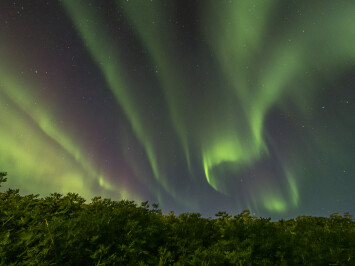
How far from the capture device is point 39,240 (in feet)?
12.4

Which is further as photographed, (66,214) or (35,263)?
(66,214)

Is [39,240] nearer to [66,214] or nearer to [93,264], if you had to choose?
[93,264]

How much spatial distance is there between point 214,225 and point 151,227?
2.14 metres

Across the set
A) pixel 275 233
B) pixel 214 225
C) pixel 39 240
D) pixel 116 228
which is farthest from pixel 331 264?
pixel 39 240

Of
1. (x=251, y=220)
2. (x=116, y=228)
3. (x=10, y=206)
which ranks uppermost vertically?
(x=251, y=220)

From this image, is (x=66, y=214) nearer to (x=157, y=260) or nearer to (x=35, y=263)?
(x=35, y=263)

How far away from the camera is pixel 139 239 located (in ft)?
14.8

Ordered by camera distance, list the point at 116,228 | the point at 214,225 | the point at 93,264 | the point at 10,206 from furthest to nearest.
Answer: the point at 214,225, the point at 10,206, the point at 116,228, the point at 93,264

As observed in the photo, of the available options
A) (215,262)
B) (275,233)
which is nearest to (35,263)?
(215,262)

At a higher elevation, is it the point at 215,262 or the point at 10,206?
the point at 10,206

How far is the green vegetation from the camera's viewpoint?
3639 millimetres

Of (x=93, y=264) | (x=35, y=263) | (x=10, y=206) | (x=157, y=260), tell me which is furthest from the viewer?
(x=10, y=206)

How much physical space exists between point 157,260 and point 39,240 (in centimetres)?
225

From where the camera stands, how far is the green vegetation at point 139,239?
3639mm
